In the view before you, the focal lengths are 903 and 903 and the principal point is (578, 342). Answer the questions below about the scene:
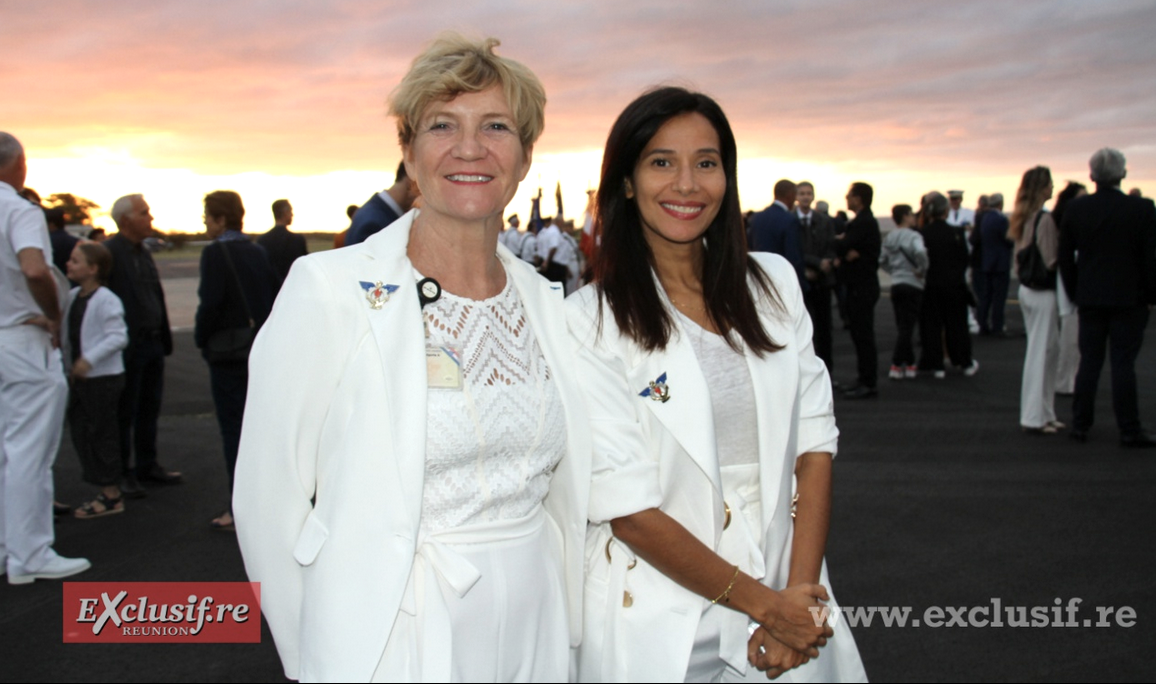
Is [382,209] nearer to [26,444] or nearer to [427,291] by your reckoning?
[427,291]

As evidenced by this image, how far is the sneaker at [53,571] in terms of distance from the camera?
488cm

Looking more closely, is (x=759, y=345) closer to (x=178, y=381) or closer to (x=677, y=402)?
(x=677, y=402)

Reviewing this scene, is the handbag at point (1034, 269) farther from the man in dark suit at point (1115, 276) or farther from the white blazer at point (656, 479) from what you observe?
the white blazer at point (656, 479)

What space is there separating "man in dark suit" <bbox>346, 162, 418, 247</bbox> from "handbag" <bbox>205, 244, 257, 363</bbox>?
5.41 ft

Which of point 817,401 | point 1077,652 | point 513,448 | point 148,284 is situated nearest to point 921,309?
point 1077,652

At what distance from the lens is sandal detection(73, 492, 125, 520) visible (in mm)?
6088

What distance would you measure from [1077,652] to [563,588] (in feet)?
9.37

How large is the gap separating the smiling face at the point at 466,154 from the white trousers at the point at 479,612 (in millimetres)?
761

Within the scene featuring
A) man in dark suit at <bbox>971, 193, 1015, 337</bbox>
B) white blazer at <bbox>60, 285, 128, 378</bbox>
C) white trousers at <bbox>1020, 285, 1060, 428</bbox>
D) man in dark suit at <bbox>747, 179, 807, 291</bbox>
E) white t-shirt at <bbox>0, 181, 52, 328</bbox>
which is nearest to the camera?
white t-shirt at <bbox>0, 181, 52, 328</bbox>

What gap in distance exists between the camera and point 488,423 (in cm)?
Result: 206

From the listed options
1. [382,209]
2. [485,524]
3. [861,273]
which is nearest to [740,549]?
[485,524]

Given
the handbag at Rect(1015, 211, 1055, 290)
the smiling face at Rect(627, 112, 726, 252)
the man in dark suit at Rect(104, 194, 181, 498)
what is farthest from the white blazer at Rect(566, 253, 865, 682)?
the handbag at Rect(1015, 211, 1055, 290)

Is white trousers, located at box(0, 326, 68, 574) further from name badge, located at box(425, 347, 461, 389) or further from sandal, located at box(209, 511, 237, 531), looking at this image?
name badge, located at box(425, 347, 461, 389)

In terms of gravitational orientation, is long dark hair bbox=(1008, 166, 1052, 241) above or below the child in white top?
above
